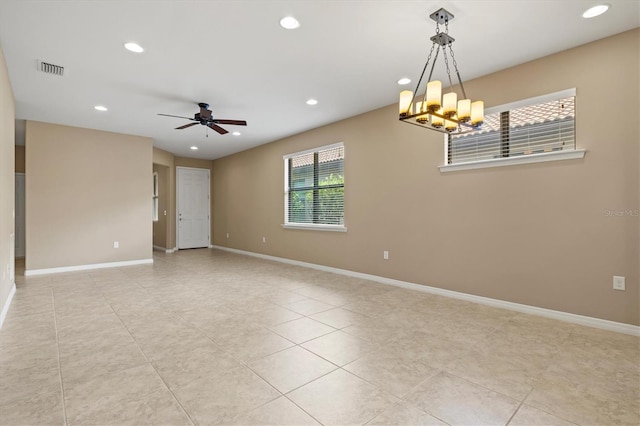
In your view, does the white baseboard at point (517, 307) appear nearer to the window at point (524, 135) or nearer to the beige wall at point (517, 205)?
the beige wall at point (517, 205)

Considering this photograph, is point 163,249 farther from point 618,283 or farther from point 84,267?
point 618,283

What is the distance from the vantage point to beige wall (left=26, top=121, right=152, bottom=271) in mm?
5535

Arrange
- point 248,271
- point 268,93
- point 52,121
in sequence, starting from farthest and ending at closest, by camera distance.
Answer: point 248,271, point 52,121, point 268,93

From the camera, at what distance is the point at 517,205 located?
3508 mm

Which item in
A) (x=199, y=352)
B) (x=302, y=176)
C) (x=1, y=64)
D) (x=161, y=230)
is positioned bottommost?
(x=199, y=352)

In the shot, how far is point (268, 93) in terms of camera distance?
432cm

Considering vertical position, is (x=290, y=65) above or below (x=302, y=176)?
above

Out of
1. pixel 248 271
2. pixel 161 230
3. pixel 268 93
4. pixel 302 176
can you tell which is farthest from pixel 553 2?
pixel 161 230

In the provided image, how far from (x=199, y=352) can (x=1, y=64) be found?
3.46 metres

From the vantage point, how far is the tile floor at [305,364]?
178cm

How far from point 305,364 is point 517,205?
285 cm

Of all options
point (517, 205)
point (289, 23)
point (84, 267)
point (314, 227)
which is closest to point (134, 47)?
point (289, 23)

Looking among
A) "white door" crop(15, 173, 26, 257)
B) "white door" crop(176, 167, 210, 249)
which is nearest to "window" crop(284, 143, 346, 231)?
"white door" crop(176, 167, 210, 249)

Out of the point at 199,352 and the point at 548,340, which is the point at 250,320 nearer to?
the point at 199,352
